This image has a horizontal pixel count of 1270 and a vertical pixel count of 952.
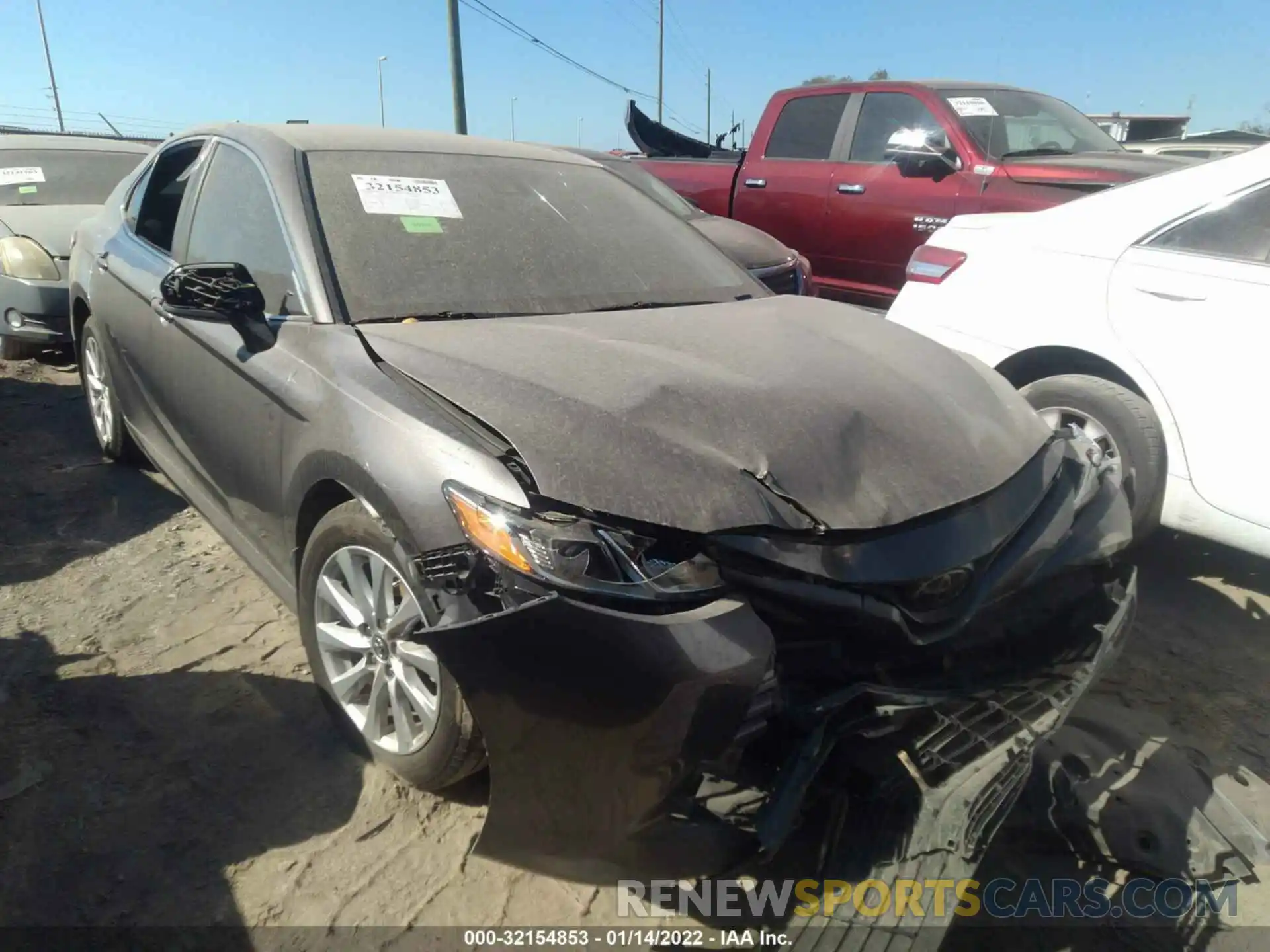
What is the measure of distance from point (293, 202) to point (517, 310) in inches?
28.8

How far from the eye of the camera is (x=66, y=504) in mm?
4008

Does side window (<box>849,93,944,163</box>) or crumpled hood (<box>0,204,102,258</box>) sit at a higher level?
side window (<box>849,93,944,163</box>)

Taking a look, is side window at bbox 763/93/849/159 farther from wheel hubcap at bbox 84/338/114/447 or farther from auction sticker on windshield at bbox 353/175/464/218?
wheel hubcap at bbox 84/338/114/447

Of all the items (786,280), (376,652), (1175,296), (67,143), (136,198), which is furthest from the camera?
(67,143)

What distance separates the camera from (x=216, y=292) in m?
2.49

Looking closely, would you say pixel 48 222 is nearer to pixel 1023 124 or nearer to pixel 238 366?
pixel 238 366

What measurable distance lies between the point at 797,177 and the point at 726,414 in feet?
17.2

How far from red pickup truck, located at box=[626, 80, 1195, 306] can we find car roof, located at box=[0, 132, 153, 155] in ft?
16.6

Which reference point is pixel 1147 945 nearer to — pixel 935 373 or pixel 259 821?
pixel 935 373

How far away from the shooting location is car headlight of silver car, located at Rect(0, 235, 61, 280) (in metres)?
5.65

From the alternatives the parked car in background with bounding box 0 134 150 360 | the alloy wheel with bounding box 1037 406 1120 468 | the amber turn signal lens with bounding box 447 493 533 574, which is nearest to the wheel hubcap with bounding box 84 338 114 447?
the parked car in background with bounding box 0 134 150 360

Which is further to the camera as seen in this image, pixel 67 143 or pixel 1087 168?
pixel 67 143

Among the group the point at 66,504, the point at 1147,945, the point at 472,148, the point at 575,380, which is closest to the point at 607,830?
the point at 575,380

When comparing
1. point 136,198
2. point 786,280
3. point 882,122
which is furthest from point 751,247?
point 136,198
